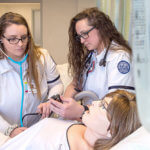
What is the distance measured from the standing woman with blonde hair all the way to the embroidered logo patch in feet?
2.24

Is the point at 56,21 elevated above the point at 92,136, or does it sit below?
above

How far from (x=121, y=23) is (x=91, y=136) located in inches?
52.0

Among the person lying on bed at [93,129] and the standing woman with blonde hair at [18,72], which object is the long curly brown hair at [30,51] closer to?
the standing woman with blonde hair at [18,72]

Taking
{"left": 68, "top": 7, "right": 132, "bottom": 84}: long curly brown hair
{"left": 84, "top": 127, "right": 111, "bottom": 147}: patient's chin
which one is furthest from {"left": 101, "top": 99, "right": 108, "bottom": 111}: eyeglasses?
{"left": 68, "top": 7, "right": 132, "bottom": 84}: long curly brown hair

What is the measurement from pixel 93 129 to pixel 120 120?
164 millimetres

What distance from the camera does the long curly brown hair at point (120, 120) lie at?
1059 millimetres

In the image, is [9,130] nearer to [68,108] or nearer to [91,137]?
[68,108]

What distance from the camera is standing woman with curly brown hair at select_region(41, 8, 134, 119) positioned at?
61.5 inches

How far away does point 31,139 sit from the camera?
132 centimetres

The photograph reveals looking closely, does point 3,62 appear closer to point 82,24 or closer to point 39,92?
point 39,92

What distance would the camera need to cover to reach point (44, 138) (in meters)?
1.32

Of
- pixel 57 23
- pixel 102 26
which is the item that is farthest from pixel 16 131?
pixel 57 23

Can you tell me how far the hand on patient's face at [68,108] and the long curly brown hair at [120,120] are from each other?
383mm

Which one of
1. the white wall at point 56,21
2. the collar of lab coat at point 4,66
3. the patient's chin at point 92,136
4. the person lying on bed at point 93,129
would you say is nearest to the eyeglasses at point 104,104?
the person lying on bed at point 93,129
